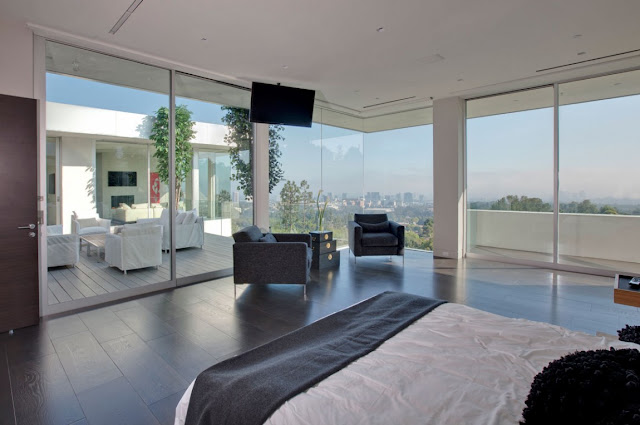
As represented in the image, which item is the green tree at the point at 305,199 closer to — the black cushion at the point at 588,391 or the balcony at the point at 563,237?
the balcony at the point at 563,237

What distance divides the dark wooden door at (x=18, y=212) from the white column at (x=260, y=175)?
3.15 m

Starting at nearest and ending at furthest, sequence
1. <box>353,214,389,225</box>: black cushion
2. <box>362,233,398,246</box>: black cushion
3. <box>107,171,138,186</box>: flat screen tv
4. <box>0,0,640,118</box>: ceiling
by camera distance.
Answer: <box>0,0,640,118</box>: ceiling
<box>107,171,138,186</box>: flat screen tv
<box>362,233,398,246</box>: black cushion
<box>353,214,389,225</box>: black cushion

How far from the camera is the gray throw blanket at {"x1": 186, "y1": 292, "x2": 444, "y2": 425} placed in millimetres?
1308

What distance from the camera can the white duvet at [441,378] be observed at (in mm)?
1187

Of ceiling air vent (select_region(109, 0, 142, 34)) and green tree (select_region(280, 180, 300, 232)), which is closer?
ceiling air vent (select_region(109, 0, 142, 34))

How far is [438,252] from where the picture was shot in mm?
7426

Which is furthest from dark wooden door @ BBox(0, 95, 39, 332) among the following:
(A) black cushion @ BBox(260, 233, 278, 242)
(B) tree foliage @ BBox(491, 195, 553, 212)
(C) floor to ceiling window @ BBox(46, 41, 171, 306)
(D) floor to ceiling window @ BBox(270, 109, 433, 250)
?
(B) tree foliage @ BBox(491, 195, 553, 212)

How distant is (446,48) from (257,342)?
4.13 metres

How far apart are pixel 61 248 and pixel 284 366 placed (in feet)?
12.9

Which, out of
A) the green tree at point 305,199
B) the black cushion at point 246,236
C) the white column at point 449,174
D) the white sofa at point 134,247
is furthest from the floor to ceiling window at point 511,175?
the white sofa at point 134,247

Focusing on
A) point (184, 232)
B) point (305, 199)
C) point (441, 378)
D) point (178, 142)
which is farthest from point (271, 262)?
point (441, 378)

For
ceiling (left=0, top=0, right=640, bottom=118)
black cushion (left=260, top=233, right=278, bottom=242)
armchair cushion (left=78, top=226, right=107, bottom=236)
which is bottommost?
black cushion (left=260, top=233, right=278, bottom=242)

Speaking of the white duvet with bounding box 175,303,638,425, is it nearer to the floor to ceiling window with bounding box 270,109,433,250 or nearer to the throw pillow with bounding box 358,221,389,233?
the throw pillow with bounding box 358,221,389,233

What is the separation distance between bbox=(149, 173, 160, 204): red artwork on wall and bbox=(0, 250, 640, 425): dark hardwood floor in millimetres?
1306
